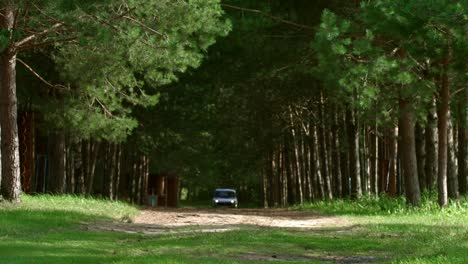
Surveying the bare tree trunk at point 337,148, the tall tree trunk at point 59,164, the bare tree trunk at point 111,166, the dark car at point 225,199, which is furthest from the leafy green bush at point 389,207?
the dark car at point 225,199

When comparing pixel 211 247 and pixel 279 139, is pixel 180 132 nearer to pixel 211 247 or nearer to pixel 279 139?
pixel 279 139

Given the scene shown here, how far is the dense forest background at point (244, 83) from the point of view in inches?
911

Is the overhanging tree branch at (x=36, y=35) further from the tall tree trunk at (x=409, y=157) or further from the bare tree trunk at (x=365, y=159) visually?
the bare tree trunk at (x=365, y=159)

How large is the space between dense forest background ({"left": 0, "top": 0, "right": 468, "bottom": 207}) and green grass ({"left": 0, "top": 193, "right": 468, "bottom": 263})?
3645mm

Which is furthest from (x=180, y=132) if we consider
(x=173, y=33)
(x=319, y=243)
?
(x=319, y=243)

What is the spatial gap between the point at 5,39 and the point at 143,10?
4743mm

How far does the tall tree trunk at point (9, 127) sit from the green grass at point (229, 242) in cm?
119

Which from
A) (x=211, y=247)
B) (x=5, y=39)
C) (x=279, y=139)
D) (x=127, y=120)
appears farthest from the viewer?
(x=279, y=139)

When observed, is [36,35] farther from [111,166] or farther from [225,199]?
[225,199]

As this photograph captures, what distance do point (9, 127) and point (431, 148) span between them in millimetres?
14974

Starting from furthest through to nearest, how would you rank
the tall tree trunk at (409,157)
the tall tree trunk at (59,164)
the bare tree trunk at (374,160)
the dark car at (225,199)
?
the dark car at (225,199) < the bare tree trunk at (374,160) < the tall tree trunk at (59,164) < the tall tree trunk at (409,157)

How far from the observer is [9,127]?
26922 millimetres

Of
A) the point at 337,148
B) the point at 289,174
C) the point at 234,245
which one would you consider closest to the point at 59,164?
the point at 337,148

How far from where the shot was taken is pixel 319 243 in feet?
57.9
